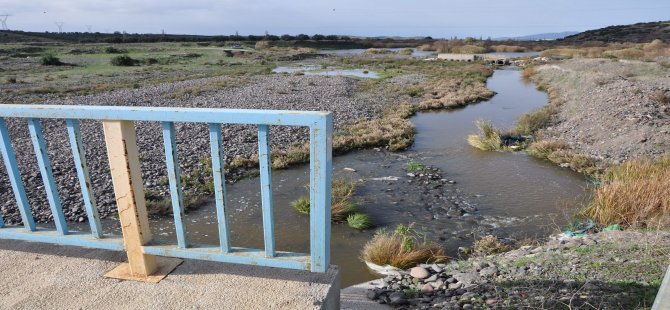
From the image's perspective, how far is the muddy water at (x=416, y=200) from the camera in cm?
698

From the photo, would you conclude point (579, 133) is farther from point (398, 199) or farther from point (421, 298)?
point (421, 298)

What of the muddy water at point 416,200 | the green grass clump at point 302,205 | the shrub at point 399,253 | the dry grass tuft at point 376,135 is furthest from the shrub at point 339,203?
the dry grass tuft at point 376,135

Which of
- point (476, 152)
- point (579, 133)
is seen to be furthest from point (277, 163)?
point (579, 133)

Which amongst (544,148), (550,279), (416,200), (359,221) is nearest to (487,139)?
(544,148)

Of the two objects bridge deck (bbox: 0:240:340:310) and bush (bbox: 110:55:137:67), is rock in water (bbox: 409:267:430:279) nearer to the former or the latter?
bridge deck (bbox: 0:240:340:310)

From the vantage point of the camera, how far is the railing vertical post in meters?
2.41

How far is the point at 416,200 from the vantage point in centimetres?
857

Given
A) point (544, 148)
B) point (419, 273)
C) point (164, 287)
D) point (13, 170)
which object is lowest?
point (544, 148)

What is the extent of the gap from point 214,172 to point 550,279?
11.7 ft

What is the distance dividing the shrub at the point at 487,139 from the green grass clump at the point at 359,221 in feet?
20.4

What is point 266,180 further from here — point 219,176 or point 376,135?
point 376,135

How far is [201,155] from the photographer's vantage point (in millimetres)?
10680

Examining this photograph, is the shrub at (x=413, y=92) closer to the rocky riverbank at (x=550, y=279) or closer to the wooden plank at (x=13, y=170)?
the rocky riverbank at (x=550, y=279)

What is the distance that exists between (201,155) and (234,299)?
27.6 feet
